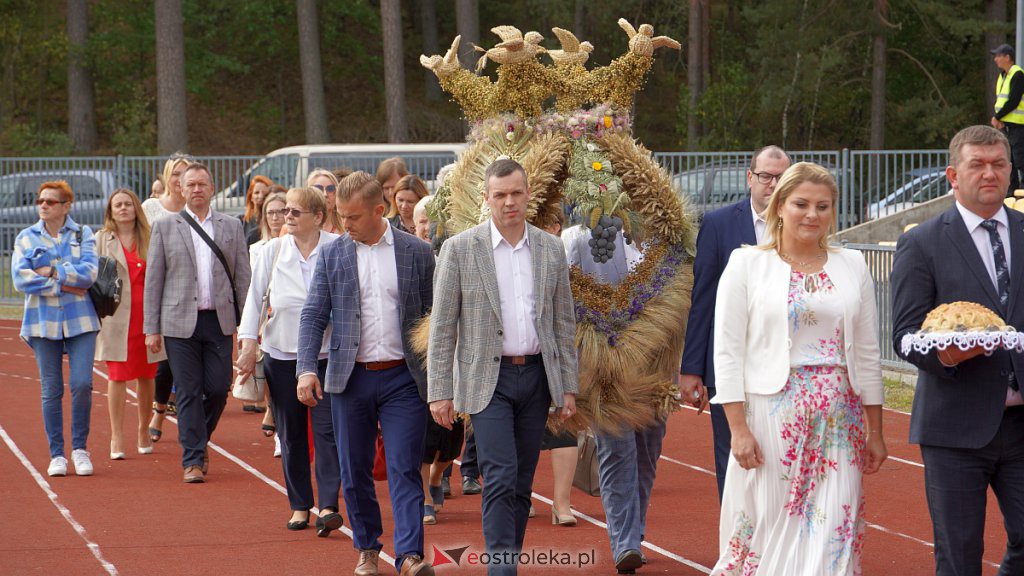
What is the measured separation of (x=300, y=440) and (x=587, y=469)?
1.80 metres

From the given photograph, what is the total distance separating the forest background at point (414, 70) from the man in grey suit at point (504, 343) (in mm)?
27627

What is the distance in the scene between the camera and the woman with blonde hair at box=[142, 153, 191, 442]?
10.4 m

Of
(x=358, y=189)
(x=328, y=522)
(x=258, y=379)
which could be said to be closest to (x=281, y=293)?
(x=328, y=522)

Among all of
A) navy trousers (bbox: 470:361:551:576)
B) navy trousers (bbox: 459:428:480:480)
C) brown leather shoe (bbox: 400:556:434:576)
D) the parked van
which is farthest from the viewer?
the parked van

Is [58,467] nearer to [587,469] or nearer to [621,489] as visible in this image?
[587,469]

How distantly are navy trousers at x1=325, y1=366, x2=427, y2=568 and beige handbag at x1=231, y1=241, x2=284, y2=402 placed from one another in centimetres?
150

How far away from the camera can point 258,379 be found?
9.70 m

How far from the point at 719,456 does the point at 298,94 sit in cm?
3812

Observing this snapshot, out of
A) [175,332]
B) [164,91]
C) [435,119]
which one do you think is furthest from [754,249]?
[435,119]

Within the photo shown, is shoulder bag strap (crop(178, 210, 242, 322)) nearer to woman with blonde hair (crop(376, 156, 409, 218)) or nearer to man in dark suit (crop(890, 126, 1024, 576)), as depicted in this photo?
woman with blonde hair (crop(376, 156, 409, 218))

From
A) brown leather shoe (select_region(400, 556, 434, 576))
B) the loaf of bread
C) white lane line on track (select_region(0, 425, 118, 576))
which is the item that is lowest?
white lane line on track (select_region(0, 425, 118, 576))

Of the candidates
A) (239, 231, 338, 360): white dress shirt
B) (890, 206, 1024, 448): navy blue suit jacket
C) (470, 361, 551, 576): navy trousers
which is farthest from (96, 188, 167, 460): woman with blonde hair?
(890, 206, 1024, 448): navy blue suit jacket

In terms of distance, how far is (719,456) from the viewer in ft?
21.1

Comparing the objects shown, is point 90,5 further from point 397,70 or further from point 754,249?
point 754,249
